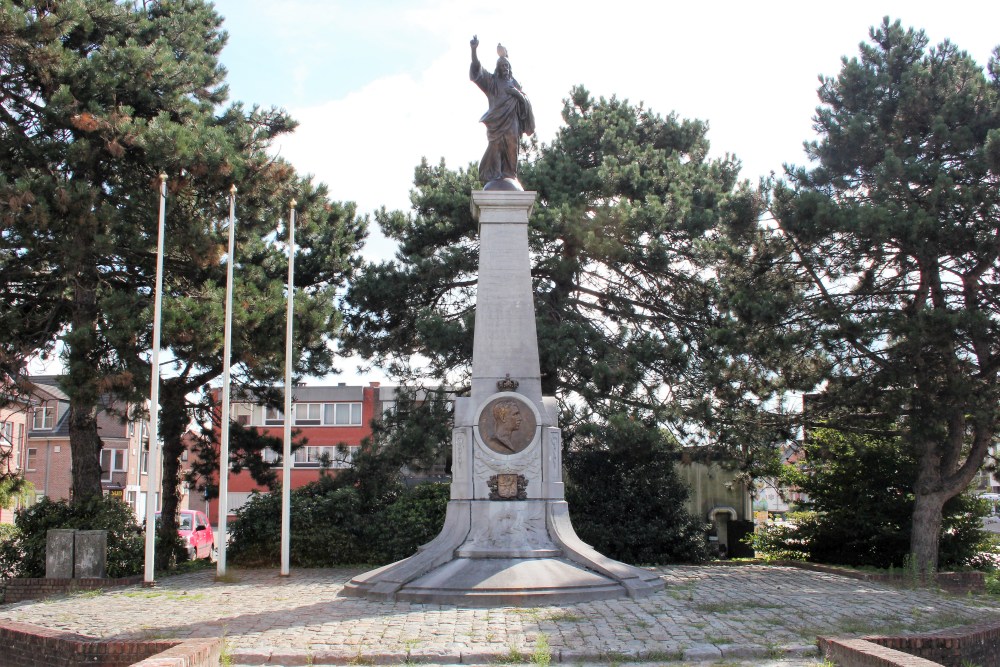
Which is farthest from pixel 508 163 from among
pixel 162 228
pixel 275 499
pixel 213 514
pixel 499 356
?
pixel 213 514

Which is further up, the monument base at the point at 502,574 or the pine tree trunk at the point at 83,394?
the pine tree trunk at the point at 83,394

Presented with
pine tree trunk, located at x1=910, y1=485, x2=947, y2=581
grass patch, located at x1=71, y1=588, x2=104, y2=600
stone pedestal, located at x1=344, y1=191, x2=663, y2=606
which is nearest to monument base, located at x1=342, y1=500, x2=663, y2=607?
stone pedestal, located at x1=344, y1=191, x2=663, y2=606

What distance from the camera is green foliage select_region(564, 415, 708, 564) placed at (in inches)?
792

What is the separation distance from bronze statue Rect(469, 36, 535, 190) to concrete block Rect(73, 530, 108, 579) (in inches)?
356

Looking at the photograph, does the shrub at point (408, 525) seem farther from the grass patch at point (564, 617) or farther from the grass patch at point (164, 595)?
the grass patch at point (564, 617)

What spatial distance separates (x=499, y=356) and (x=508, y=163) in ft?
11.4

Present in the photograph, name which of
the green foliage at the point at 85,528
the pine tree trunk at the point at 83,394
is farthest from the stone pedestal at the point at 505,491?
the pine tree trunk at the point at 83,394

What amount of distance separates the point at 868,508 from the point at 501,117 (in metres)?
11.1

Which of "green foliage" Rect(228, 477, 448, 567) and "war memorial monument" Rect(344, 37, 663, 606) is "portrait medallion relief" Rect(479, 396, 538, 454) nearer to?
"war memorial monument" Rect(344, 37, 663, 606)

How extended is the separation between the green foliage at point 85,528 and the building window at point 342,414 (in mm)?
33055

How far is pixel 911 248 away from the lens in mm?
16625

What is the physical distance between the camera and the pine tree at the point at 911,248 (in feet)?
53.2

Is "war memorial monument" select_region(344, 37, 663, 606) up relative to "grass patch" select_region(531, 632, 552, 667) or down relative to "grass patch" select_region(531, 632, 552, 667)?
up

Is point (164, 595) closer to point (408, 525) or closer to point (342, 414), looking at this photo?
point (408, 525)
